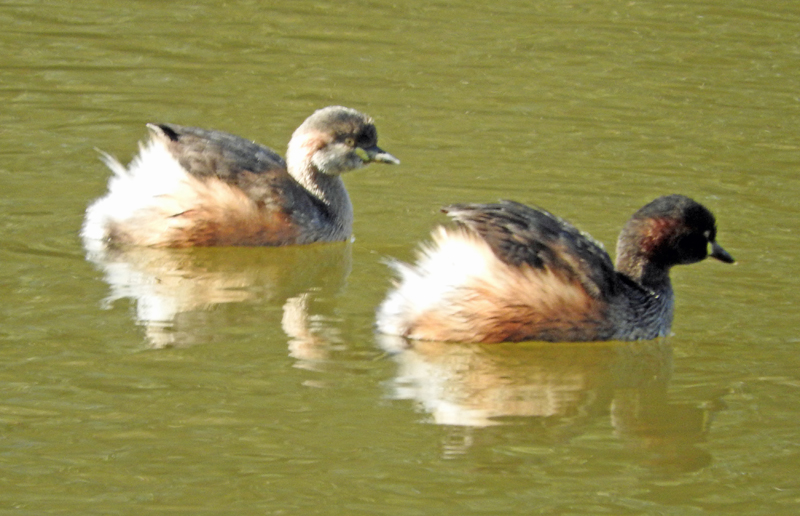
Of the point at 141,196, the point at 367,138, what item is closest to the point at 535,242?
the point at 367,138

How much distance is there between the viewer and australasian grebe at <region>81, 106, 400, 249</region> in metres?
7.80

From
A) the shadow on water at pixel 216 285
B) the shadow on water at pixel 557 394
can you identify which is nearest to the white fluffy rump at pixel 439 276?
the shadow on water at pixel 557 394

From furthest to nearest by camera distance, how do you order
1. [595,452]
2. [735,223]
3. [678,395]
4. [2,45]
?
[2,45]
[735,223]
[678,395]
[595,452]

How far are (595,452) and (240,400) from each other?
148 centimetres

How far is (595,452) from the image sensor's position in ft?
17.2

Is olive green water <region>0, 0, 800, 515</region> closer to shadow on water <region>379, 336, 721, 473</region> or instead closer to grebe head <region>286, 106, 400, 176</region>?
shadow on water <region>379, 336, 721, 473</region>

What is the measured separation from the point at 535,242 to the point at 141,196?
2.71m

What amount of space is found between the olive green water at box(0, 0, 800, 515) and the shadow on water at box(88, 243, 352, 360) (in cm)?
2

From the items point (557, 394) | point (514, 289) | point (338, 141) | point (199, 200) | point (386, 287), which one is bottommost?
point (557, 394)

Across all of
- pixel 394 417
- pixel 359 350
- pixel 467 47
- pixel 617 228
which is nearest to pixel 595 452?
pixel 394 417

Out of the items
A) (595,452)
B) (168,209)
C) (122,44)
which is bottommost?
(595,452)

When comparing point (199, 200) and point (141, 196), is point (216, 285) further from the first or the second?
point (141, 196)

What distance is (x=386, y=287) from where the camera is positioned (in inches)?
286

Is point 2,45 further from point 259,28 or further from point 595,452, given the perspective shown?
point 595,452
